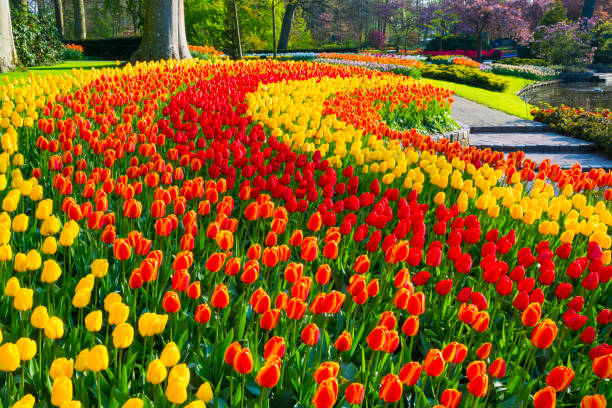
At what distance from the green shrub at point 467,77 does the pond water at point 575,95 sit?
3.94 feet

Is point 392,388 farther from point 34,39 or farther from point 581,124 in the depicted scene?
point 34,39

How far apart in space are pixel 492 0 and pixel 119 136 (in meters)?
38.2

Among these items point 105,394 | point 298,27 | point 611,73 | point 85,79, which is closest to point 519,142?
point 85,79

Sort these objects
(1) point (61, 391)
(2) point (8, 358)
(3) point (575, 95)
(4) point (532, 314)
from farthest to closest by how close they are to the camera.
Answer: (3) point (575, 95) < (4) point (532, 314) < (2) point (8, 358) < (1) point (61, 391)

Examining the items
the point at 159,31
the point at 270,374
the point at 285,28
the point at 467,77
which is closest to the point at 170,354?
the point at 270,374

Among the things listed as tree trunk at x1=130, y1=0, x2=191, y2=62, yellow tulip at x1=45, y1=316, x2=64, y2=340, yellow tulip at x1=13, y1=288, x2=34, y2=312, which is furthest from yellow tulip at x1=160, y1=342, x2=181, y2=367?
tree trunk at x1=130, y1=0, x2=191, y2=62

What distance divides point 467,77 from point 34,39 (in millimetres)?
16386

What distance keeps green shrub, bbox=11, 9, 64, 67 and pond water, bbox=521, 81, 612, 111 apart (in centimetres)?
1755

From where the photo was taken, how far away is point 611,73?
111ft

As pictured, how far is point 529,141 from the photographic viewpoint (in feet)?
35.8

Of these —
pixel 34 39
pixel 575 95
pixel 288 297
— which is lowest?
pixel 575 95

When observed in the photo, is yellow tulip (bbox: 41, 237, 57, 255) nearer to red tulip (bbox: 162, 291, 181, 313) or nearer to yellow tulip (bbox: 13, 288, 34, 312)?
yellow tulip (bbox: 13, 288, 34, 312)

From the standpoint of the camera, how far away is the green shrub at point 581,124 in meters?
10.4

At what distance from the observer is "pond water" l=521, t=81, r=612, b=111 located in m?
19.4
